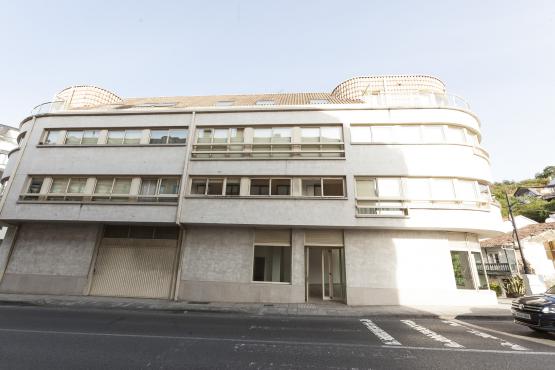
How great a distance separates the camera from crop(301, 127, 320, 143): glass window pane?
1539cm

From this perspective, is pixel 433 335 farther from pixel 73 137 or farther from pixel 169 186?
pixel 73 137

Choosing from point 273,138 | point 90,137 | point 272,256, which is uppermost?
point 90,137

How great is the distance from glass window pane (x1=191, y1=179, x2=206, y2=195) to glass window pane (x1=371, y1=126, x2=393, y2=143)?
33.5 feet

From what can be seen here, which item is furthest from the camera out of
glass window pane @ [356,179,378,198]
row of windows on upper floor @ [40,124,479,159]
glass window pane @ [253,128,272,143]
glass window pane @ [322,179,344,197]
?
glass window pane @ [253,128,272,143]

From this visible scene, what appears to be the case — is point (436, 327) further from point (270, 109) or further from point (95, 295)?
point (95, 295)

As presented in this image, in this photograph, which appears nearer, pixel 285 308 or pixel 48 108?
pixel 285 308

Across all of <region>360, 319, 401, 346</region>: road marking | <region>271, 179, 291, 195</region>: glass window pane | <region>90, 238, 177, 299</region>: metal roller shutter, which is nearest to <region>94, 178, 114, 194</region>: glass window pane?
<region>90, 238, 177, 299</region>: metal roller shutter

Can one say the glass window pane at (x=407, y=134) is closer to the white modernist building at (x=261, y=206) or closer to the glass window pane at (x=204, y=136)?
the white modernist building at (x=261, y=206)

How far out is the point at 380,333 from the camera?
7551mm

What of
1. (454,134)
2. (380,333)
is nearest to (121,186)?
(380,333)

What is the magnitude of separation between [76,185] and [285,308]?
1418cm

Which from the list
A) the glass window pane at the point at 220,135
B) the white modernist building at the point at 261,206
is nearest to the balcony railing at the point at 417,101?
the white modernist building at the point at 261,206

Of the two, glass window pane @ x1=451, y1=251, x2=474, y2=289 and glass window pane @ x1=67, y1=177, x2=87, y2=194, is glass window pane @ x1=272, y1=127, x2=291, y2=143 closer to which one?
glass window pane @ x1=451, y1=251, x2=474, y2=289

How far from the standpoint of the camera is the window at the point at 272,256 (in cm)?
1376
